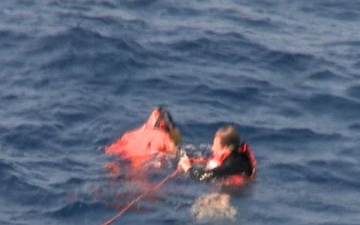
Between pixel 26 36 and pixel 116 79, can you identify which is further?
pixel 26 36

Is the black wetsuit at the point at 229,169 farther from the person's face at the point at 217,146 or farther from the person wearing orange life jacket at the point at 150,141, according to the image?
the person wearing orange life jacket at the point at 150,141

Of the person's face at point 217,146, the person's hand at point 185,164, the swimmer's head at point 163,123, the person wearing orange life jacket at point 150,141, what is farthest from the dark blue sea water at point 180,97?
the swimmer's head at point 163,123

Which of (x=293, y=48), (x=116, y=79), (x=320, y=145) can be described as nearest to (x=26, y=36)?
(x=116, y=79)

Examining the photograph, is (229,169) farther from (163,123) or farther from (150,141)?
(163,123)

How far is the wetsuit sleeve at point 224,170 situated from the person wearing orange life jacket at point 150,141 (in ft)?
2.49

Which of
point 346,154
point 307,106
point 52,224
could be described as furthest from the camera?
point 307,106

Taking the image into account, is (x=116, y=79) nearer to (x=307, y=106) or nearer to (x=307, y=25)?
(x=307, y=106)

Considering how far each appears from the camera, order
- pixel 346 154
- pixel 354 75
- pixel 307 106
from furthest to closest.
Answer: pixel 354 75, pixel 307 106, pixel 346 154

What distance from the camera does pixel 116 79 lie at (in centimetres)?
1789

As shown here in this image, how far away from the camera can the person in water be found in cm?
1439

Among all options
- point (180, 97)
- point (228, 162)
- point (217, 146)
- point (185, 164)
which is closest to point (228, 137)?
point (217, 146)

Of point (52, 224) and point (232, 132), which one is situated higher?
point (232, 132)

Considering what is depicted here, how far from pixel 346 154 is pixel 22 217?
15.5 feet

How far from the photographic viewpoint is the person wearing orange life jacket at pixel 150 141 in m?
15.0
